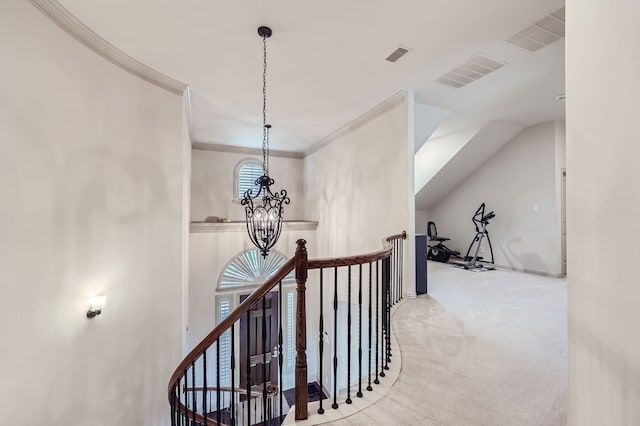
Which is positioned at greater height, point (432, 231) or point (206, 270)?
point (432, 231)

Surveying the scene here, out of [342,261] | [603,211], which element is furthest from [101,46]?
[603,211]

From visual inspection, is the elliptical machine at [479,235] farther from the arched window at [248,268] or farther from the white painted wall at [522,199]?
the arched window at [248,268]

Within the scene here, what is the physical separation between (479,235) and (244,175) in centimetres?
636

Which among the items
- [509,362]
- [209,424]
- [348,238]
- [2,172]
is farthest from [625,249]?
[348,238]

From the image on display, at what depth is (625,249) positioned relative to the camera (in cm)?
100

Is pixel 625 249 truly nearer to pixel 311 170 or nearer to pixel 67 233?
pixel 67 233

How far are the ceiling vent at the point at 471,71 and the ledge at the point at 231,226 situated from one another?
4.56m

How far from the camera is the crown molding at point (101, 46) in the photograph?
7.61 ft

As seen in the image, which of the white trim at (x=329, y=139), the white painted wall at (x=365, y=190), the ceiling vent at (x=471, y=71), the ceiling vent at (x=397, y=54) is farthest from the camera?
the white trim at (x=329, y=139)

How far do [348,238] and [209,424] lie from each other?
13.5ft

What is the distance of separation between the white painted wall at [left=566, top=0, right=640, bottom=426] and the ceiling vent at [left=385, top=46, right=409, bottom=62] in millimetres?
1888

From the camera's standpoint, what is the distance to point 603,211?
1110 mm

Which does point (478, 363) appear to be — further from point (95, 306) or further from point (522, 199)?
point (522, 199)

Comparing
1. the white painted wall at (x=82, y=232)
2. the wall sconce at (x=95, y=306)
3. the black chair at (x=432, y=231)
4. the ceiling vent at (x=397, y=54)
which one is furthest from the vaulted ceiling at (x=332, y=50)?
the black chair at (x=432, y=231)
